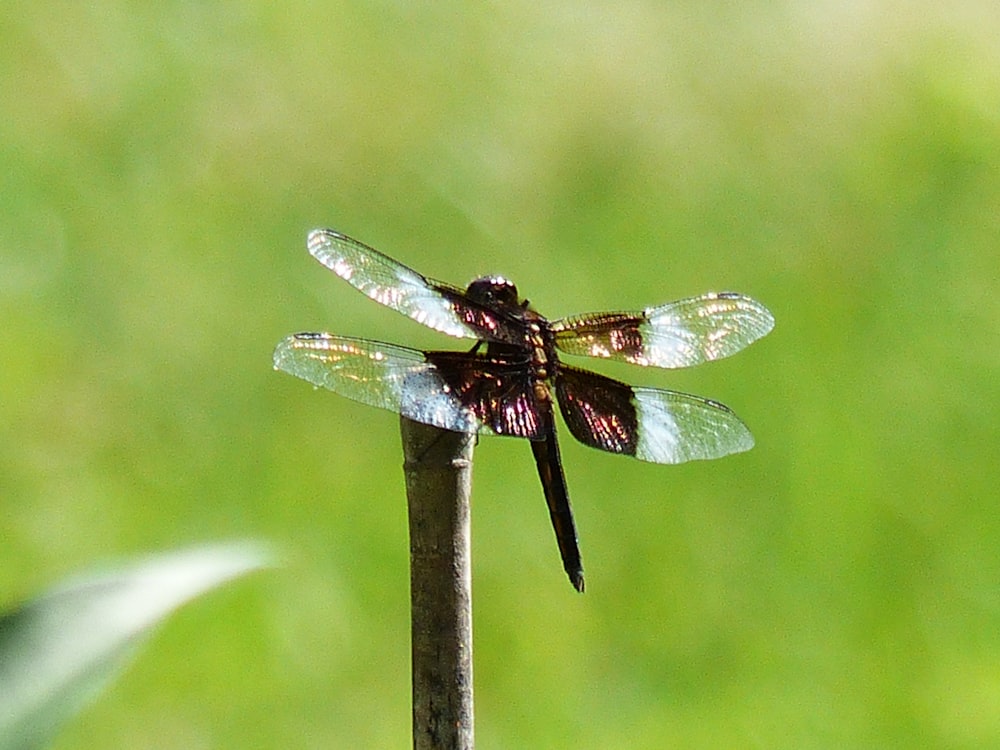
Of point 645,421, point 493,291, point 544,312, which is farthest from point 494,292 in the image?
point 544,312

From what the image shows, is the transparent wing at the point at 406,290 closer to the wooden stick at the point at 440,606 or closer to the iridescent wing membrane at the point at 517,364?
the iridescent wing membrane at the point at 517,364

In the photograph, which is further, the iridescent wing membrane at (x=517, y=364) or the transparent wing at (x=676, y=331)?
the transparent wing at (x=676, y=331)

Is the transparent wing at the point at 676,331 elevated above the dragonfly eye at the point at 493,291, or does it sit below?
above

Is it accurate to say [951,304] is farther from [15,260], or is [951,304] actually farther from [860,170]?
[15,260]

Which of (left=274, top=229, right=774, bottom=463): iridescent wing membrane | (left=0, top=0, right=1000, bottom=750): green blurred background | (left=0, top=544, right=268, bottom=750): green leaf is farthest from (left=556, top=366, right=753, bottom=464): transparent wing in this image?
(left=0, top=0, right=1000, bottom=750): green blurred background

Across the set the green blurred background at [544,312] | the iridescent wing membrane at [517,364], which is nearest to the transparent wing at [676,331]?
the iridescent wing membrane at [517,364]

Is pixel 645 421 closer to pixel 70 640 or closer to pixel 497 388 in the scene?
pixel 497 388

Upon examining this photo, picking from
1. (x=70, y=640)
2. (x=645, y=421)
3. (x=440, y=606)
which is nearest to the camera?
(x=440, y=606)
